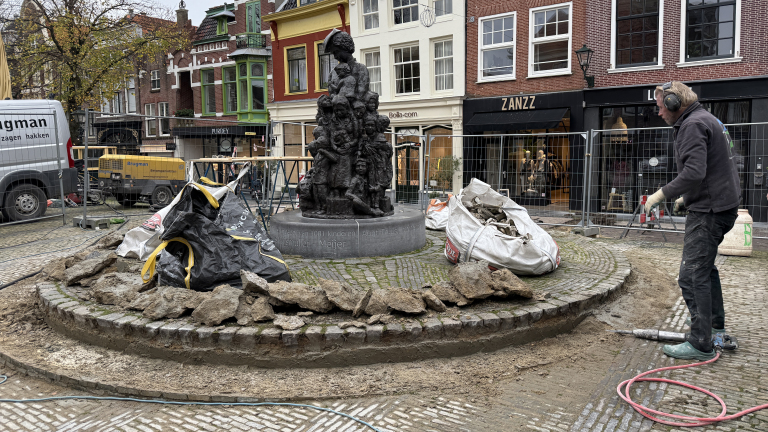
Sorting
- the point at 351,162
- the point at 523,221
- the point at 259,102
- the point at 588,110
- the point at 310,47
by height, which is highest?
the point at 310,47

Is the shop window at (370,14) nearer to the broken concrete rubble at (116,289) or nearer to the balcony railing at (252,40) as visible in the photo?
the balcony railing at (252,40)

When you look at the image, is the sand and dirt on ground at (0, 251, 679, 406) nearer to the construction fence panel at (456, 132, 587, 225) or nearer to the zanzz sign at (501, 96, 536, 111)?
the construction fence panel at (456, 132, 587, 225)

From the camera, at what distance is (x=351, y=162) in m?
7.88

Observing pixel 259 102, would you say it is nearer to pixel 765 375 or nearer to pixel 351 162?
pixel 351 162

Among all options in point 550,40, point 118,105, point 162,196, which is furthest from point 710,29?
point 118,105

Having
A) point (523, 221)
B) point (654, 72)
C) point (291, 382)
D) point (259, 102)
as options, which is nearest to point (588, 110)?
point (654, 72)

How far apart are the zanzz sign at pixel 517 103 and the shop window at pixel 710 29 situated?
14.9ft

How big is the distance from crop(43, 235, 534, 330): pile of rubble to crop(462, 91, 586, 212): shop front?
7.60 metres

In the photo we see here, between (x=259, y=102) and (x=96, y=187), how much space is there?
12309mm

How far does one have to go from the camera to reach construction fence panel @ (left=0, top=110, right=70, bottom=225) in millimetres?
12078

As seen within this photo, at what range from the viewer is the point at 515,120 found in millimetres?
18078

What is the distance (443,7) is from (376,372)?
59.5ft

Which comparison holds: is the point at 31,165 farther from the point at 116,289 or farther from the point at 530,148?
the point at 530,148

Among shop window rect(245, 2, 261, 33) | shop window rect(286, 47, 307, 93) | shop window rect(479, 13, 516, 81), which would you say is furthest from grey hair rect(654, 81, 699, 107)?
shop window rect(245, 2, 261, 33)
